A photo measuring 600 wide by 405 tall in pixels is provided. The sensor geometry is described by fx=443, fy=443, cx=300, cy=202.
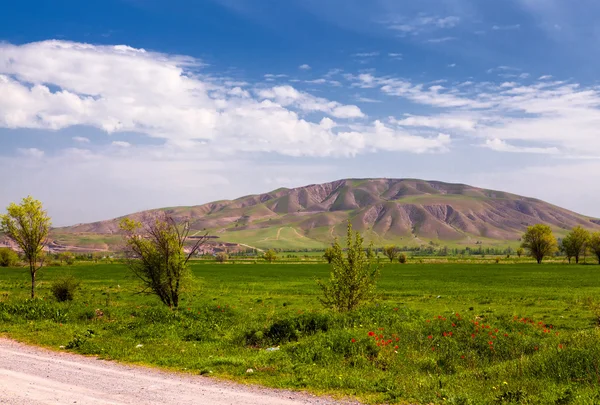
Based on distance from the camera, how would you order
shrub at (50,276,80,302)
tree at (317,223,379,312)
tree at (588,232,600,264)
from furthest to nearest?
tree at (588,232,600,264) → shrub at (50,276,80,302) → tree at (317,223,379,312)

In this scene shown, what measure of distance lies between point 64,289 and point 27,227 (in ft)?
22.6

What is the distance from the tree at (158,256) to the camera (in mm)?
29594

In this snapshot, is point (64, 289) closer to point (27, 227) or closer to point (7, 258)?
point (27, 227)

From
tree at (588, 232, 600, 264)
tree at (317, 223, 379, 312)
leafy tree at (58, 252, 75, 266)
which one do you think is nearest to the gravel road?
tree at (317, 223, 379, 312)

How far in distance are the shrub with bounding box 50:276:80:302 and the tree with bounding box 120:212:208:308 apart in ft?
32.2

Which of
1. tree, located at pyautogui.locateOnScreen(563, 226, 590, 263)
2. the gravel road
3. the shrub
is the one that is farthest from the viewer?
tree, located at pyautogui.locateOnScreen(563, 226, 590, 263)

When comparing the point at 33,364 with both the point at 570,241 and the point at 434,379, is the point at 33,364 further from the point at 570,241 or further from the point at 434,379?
the point at 570,241

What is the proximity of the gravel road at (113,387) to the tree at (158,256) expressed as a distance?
42.0 ft

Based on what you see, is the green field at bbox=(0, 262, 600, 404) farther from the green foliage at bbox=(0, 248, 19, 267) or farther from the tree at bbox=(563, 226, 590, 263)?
the tree at bbox=(563, 226, 590, 263)

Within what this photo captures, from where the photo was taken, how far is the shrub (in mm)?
36094

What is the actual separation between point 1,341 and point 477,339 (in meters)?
21.9

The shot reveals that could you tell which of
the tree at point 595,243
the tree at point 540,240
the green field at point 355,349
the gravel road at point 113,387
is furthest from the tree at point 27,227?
the tree at point 595,243

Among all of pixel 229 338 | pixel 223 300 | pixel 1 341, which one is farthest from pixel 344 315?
pixel 223 300

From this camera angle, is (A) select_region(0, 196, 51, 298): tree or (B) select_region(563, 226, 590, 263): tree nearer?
(A) select_region(0, 196, 51, 298): tree
